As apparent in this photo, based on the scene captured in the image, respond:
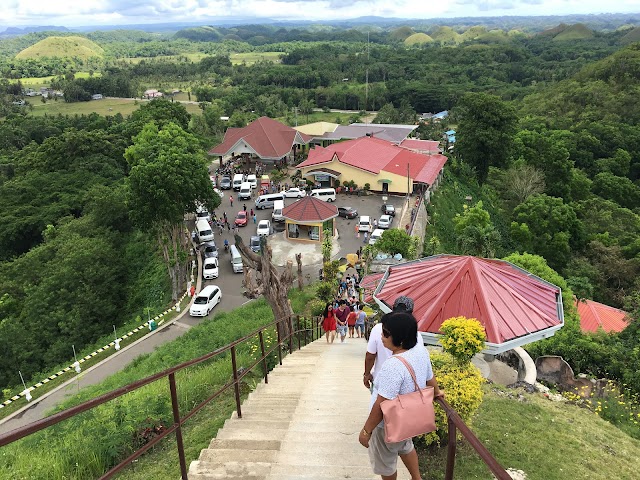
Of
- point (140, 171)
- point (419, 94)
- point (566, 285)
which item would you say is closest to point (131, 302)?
point (140, 171)

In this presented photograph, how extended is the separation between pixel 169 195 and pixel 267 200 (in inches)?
453

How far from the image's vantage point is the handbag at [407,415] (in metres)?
3.29

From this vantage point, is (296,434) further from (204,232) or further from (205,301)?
(204,232)

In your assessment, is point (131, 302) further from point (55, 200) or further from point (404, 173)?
point (404, 173)

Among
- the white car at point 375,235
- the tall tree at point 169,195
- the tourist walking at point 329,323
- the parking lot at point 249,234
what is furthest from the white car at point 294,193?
the tourist walking at point 329,323

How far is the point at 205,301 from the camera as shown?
2030 centimetres

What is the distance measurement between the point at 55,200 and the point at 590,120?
54630 mm

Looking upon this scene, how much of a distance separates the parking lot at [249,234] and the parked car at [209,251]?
43 cm

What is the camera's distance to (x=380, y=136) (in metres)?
45.8

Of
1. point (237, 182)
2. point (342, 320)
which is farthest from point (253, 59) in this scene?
point (342, 320)

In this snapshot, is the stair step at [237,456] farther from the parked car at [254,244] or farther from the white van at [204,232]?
the white van at [204,232]

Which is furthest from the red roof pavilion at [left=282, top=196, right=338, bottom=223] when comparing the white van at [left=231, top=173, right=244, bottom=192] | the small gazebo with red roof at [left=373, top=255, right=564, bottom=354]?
the small gazebo with red roof at [left=373, top=255, right=564, bottom=354]

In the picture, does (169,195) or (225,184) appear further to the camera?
(225,184)

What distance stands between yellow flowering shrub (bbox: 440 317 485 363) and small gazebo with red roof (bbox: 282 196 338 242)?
20976 mm
